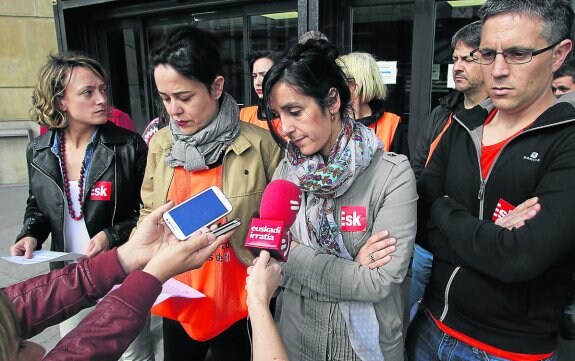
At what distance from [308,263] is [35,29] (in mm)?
7474

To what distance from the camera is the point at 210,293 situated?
5.93 feet

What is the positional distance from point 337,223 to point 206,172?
25.8 inches

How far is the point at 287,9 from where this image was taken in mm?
4633

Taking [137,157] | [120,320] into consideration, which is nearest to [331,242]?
[120,320]

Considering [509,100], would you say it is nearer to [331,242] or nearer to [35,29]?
[331,242]

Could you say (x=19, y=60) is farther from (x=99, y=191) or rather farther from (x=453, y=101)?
(x=453, y=101)

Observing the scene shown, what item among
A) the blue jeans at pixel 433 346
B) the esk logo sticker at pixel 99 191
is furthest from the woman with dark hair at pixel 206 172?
the blue jeans at pixel 433 346

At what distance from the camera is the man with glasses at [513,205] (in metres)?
1.20

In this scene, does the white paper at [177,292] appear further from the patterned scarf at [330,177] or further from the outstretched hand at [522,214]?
the outstretched hand at [522,214]

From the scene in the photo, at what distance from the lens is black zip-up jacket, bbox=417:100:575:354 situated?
3.91 feet

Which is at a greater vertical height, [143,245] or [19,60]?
[19,60]

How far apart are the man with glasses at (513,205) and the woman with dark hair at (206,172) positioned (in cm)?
80

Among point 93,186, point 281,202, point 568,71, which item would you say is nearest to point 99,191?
point 93,186

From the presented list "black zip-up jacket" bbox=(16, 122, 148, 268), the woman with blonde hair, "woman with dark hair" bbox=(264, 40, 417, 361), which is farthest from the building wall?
"woman with dark hair" bbox=(264, 40, 417, 361)
